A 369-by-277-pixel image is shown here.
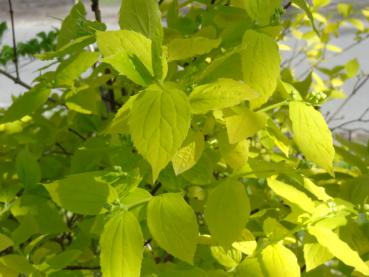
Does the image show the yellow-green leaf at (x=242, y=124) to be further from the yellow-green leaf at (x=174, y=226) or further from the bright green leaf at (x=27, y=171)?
the bright green leaf at (x=27, y=171)

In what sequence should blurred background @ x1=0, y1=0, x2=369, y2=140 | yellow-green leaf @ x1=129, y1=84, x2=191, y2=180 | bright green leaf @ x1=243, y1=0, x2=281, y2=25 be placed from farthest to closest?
1. blurred background @ x1=0, y1=0, x2=369, y2=140
2. bright green leaf @ x1=243, y1=0, x2=281, y2=25
3. yellow-green leaf @ x1=129, y1=84, x2=191, y2=180

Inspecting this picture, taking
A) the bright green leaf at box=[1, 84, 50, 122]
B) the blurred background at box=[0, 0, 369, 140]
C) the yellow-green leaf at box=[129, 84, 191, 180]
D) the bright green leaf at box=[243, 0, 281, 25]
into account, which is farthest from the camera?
the blurred background at box=[0, 0, 369, 140]

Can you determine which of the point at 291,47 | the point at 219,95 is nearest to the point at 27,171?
the point at 219,95

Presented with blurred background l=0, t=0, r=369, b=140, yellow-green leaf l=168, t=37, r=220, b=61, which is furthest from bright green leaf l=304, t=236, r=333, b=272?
blurred background l=0, t=0, r=369, b=140

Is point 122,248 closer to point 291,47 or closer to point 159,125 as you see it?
point 159,125

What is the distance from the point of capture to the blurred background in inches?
126

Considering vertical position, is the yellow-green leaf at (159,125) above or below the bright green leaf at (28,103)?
above

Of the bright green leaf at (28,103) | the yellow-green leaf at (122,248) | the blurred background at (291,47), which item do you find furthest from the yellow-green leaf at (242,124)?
the blurred background at (291,47)

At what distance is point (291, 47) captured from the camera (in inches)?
102

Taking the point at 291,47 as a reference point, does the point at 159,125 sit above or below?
above

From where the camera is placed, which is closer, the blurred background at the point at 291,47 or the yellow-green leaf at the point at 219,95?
the yellow-green leaf at the point at 219,95

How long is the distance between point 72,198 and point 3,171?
0.36 metres

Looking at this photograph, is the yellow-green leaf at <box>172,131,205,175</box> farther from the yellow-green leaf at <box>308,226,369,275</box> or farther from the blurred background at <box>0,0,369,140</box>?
the blurred background at <box>0,0,369,140</box>

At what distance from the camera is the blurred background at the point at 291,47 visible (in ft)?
10.5
